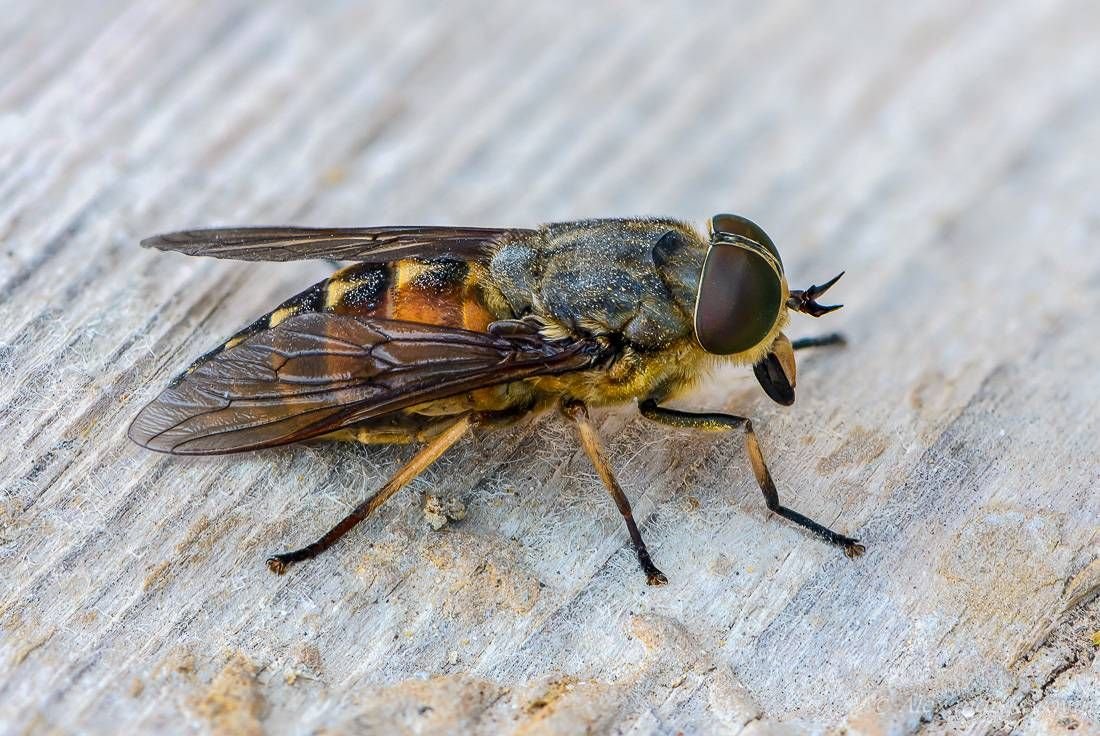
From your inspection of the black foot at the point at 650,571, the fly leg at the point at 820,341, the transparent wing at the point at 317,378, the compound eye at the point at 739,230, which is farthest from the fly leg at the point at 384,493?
the fly leg at the point at 820,341

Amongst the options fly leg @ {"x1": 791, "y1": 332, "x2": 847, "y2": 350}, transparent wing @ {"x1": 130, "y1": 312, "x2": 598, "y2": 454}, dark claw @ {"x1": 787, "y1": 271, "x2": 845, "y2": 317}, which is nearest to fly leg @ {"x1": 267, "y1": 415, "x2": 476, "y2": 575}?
transparent wing @ {"x1": 130, "y1": 312, "x2": 598, "y2": 454}

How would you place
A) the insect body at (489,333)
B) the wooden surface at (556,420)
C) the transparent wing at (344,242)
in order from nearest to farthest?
1. the wooden surface at (556,420)
2. the insect body at (489,333)
3. the transparent wing at (344,242)

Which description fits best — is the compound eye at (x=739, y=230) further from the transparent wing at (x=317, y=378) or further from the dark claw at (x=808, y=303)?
the transparent wing at (x=317, y=378)

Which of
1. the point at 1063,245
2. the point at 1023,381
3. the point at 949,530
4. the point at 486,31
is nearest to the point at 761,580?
the point at 949,530

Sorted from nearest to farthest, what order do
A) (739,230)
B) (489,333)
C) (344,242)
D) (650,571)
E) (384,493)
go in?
1. (650,571)
2. (384,493)
3. (489,333)
4. (739,230)
5. (344,242)

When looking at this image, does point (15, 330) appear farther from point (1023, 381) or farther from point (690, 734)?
point (1023, 381)

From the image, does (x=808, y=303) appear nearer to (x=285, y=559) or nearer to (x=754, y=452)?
(x=754, y=452)

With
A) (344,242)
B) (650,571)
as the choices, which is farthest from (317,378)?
(650,571)

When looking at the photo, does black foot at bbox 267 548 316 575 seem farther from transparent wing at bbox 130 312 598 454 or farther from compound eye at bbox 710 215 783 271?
compound eye at bbox 710 215 783 271
